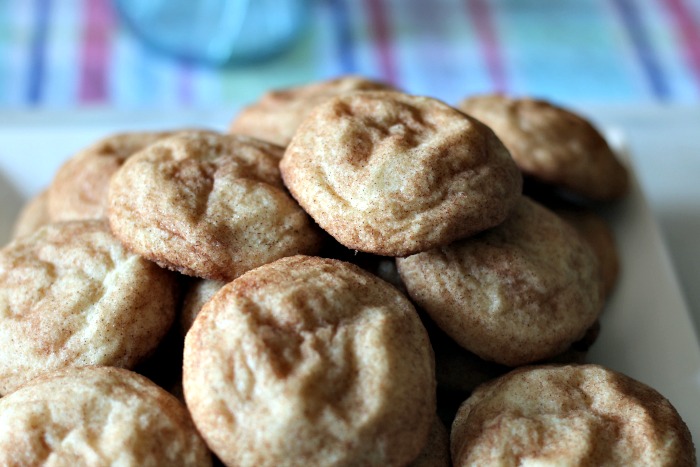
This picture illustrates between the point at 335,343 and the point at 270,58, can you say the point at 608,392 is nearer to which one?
the point at 335,343

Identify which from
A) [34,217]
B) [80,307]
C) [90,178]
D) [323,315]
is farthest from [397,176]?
[34,217]

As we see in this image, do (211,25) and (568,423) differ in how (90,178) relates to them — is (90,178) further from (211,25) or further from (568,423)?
(211,25)

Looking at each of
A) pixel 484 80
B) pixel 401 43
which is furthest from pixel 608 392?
pixel 401 43

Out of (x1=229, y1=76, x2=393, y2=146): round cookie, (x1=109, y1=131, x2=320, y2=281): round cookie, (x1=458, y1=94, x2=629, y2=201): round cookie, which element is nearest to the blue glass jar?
(x1=229, y1=76, x2=393, y2=146): round cookie

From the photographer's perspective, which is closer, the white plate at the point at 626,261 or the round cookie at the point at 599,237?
the white plate at the point at 626,261

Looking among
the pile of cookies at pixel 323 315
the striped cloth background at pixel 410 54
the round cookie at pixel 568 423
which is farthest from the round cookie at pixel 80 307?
the striped cloth background at pixel 410 54

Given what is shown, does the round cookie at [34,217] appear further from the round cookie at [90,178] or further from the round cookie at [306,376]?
the round cookie at [306,376]
